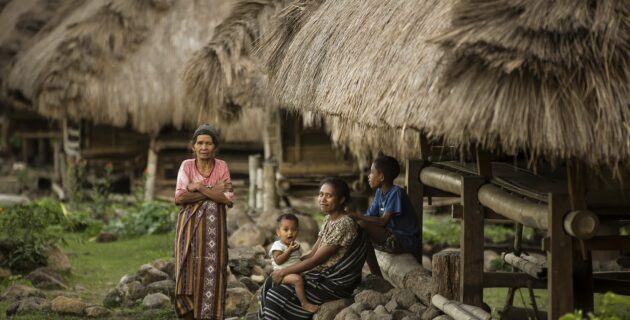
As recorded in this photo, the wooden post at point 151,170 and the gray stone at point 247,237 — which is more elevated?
the wooden post at point 151,170

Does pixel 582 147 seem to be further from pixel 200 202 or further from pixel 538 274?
pixel 200 202

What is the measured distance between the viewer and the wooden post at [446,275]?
6863 mm

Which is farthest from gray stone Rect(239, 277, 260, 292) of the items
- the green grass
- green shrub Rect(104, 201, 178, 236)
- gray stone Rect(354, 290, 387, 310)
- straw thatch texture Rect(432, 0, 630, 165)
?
straw thatch texture Rect(432, 0, 630, 165)

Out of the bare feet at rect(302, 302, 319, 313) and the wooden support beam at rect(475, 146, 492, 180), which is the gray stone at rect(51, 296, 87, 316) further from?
the wooden support beam at rect(475, 146, 492, 180)

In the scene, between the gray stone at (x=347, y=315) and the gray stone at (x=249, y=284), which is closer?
the gray stone at (x=347, y=315)

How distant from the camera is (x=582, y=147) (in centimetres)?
466

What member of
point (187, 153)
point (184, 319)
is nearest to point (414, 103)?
point (184, 319)

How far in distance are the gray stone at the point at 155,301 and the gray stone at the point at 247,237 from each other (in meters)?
Answer: 2.54

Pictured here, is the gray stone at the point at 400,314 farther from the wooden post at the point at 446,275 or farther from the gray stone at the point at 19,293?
the gray stone at the point at 19,293

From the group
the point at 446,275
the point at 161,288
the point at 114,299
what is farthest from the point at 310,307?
the point at 114,299

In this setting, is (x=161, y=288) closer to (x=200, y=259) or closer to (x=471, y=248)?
(x=200, y=259)

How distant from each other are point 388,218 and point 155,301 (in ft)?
7.73

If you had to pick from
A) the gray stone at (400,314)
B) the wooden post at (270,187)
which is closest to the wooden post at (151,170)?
the wooden post at (270,187)

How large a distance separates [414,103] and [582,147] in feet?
3.52
